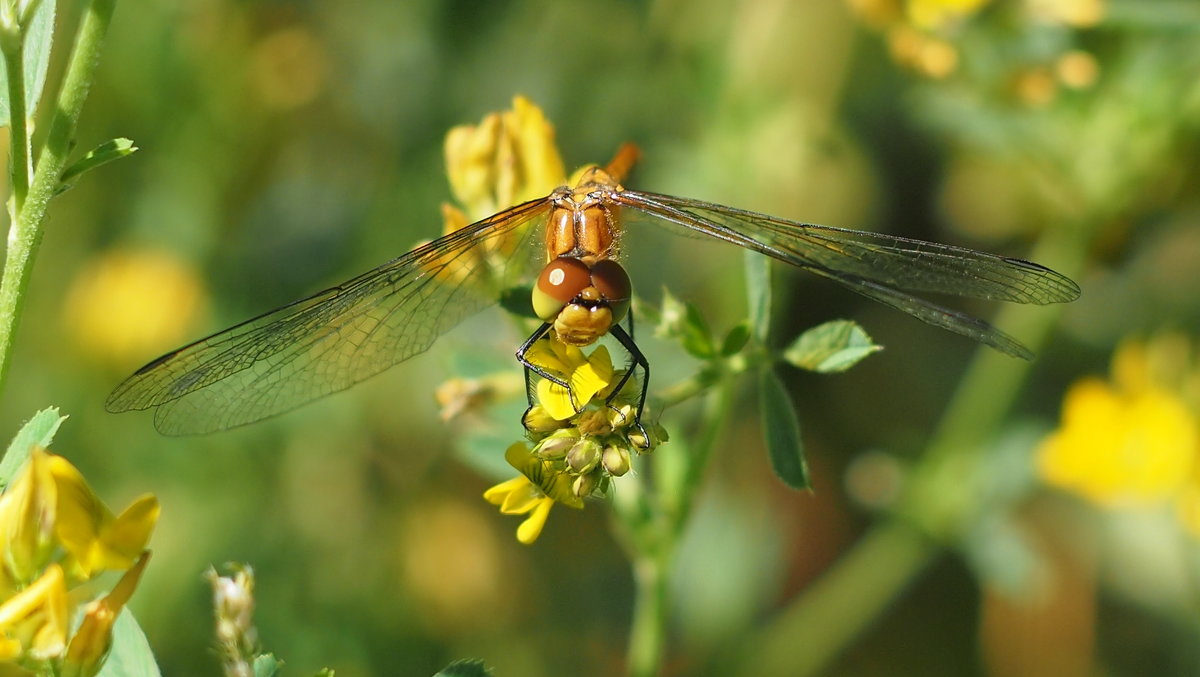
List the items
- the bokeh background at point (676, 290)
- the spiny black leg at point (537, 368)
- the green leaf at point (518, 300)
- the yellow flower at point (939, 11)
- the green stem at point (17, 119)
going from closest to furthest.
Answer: the green stem at point (17, 119) < the spiny black leg at point (537, 368) < the green leaf at point (518, 300) < the yellow flower at point (939, 11) < the bokeh background at point (676, 290)

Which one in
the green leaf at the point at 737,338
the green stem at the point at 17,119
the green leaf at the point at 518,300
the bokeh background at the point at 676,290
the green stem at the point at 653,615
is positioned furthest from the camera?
the bokeh background at the point at 676,290

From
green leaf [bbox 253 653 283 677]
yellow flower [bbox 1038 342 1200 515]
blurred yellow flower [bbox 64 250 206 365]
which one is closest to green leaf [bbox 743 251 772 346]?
green leaf [bbox 253 653 283 677]

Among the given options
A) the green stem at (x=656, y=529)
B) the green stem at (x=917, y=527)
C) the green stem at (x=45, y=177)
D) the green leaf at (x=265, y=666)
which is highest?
the green stem at (x=45, y=177)

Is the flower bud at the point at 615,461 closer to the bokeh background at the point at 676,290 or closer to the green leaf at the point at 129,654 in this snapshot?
the green leaf at the point at 129,654

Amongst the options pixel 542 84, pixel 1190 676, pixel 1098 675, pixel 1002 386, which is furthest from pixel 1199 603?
pixel 542 84

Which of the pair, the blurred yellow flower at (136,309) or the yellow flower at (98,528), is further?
the blurred yellow flower at (136,309)

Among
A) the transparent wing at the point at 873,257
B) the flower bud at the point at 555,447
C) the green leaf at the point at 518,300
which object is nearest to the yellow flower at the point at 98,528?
the flower bud at the point at 555,447

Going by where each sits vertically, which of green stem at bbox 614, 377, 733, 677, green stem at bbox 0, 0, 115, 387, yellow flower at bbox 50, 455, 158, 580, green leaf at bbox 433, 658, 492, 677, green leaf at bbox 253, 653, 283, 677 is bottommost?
green stem at bbox 614, 377, 733, 677

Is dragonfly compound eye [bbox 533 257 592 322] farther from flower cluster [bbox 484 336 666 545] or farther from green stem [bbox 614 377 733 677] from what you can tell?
green stem [bbox 614 377 733 677]
